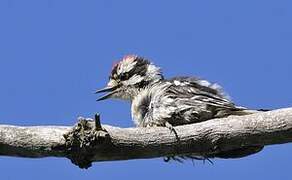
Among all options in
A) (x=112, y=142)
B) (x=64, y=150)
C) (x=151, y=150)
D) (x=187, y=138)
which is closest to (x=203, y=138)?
(x=187, y=138)

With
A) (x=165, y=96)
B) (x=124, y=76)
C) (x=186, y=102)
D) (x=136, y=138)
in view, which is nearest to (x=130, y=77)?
(x=124, y=76)

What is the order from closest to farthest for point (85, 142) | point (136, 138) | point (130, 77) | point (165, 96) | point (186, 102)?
1. point (85, 142)
2. point (136, 138)
3. point (186, 102)
4. point (165, 96)
5. point (130, 77)

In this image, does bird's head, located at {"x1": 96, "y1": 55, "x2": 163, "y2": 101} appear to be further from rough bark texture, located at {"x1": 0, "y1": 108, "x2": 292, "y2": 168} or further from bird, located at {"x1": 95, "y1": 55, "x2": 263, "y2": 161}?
rough bark texture, located at {"x1": 0, "y1": 108, "x2": 292, "y2": 168}

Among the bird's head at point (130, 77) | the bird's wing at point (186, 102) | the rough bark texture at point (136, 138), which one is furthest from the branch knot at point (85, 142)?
the bird's head at point (130, 77)

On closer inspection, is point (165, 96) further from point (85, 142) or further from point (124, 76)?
A: point (85, 142)

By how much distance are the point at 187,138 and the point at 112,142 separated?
1.62ft

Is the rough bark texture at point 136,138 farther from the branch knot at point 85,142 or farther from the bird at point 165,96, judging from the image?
the bird at point 165,96

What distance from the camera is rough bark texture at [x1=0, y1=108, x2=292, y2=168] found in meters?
3.58

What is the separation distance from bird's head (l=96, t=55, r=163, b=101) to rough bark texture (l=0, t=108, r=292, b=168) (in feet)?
7.71

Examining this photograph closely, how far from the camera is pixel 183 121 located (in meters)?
4.88

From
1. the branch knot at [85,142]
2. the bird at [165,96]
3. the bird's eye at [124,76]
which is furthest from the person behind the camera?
the bird's eye at [124,76]

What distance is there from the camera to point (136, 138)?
12.2ft

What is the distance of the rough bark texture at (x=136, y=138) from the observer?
3.58 meters

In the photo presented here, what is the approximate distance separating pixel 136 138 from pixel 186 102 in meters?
1.49
